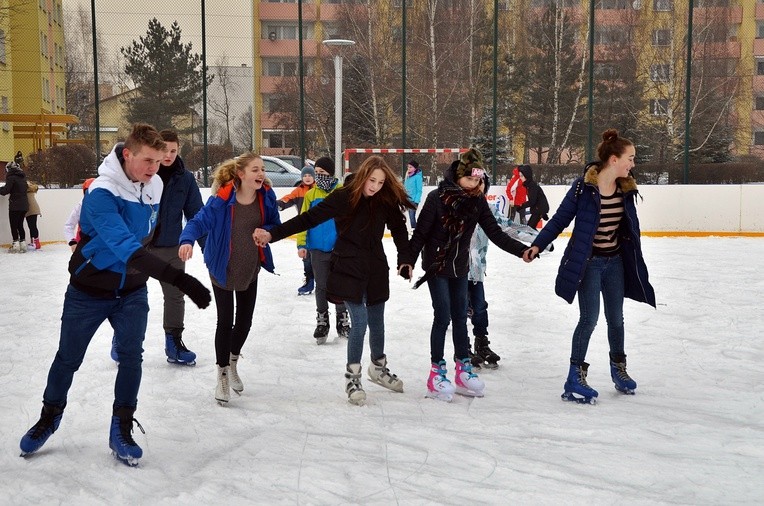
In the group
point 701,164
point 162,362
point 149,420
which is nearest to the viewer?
point 149,420

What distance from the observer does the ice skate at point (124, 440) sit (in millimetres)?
3848

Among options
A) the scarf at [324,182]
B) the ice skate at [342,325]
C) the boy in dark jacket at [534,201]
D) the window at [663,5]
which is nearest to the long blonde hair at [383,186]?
the scarf at [324,182]

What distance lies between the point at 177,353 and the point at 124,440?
2.01 metres

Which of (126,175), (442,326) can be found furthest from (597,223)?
(126,175)

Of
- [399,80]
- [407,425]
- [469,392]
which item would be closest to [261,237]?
[407,425]

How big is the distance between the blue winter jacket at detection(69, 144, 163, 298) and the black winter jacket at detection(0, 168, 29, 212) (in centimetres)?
1019

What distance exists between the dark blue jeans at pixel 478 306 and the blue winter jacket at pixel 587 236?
2.92 feet

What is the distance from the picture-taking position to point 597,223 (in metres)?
4.77

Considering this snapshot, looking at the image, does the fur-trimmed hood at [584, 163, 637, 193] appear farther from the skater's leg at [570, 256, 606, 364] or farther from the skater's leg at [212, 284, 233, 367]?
the skater's leg at [212, 284, 233, 367]

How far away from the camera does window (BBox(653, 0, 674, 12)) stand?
1838cm

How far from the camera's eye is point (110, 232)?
12.1 feet

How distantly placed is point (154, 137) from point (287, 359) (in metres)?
2.55

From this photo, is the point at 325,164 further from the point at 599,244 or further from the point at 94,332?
the point at 94,332

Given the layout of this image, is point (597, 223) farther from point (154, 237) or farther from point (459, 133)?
point (459, 133)
